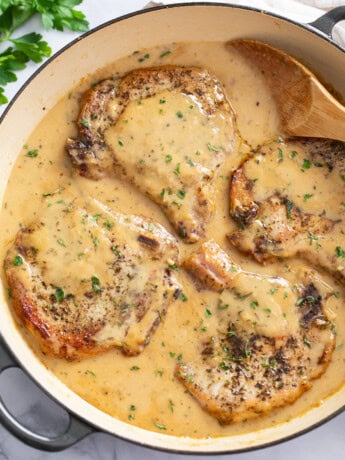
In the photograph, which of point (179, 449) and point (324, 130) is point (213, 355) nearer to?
point (179, 449)

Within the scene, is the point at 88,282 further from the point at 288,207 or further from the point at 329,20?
the point at 329,20

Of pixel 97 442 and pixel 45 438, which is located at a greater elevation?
pixel 45 438

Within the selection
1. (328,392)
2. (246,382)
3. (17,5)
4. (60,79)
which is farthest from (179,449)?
(17,5)

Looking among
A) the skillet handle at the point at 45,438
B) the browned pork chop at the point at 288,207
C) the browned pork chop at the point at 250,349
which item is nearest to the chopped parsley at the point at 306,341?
the browned pork chop at the point at 250,349

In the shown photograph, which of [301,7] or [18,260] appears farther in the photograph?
[301,7]

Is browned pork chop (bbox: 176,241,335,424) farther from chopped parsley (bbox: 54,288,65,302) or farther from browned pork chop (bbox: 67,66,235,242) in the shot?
chopped parsley (bbox: 54,288,65,302)

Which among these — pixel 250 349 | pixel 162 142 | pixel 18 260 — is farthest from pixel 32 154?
pixel 250 349
